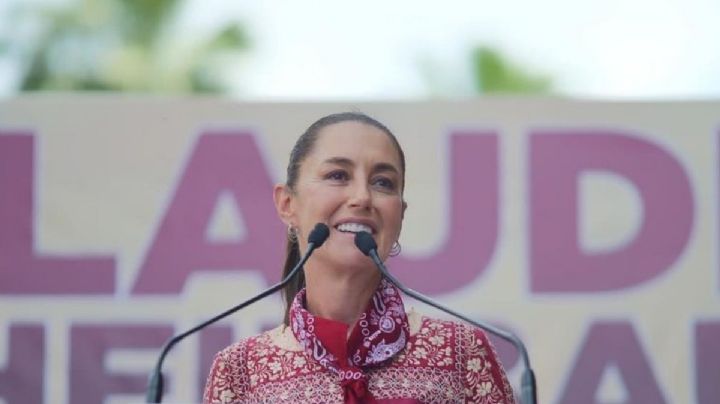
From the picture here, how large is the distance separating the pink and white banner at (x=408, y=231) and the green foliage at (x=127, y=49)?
Answer: 9874 millimetres

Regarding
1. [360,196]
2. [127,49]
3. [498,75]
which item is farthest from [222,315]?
[127,49]

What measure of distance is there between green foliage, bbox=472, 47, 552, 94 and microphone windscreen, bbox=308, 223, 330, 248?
39.7 ft

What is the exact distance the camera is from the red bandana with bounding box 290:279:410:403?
2635 mm

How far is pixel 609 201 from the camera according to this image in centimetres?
463

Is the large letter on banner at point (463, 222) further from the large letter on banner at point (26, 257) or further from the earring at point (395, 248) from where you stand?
the earring at point (395, 248)

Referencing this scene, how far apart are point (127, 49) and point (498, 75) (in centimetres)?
351

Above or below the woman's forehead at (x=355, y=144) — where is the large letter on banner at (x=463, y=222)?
above

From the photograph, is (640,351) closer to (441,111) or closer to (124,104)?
(441,111)

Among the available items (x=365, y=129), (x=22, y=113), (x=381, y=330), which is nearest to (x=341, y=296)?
(x=381, y=330)

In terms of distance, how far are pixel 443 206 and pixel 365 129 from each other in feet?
6.07

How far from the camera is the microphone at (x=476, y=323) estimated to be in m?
2.24

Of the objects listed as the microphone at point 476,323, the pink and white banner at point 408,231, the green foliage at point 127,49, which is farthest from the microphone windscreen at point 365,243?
the green foliage at point 127,49

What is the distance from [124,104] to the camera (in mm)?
4629

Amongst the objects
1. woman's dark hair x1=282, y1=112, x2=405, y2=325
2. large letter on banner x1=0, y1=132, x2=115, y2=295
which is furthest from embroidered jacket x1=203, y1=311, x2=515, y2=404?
large letter on banner x1=0, y1=132, x2=115, y2=295
